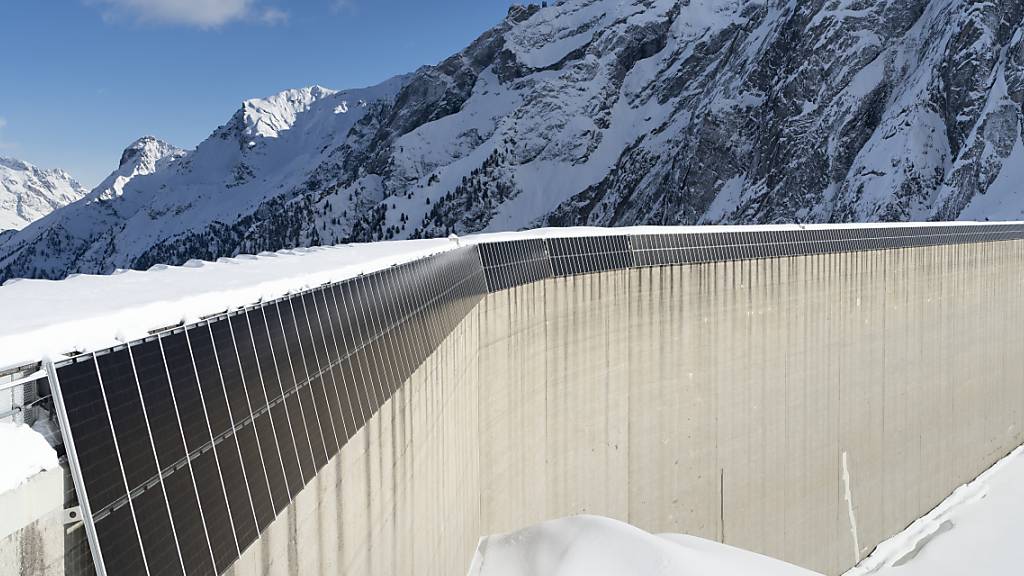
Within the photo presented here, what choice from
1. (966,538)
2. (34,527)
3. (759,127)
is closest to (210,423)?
(34,527)

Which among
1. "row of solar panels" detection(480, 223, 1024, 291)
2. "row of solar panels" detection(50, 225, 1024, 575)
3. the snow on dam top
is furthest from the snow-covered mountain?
the snow on dam top

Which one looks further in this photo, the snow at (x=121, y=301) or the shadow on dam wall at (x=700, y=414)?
the shadow on dam wall at (x=700, y=414)

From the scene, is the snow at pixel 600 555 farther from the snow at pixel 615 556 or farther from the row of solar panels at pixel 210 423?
the row of solar panels at pixel 210 423

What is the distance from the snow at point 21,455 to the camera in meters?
3.17

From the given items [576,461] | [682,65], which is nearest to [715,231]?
[576,461]

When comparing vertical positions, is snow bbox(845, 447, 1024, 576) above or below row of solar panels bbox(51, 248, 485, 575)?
below

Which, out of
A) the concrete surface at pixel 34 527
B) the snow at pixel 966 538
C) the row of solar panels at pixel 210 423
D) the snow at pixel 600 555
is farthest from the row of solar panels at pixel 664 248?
the concrete surface at pixel 34 527

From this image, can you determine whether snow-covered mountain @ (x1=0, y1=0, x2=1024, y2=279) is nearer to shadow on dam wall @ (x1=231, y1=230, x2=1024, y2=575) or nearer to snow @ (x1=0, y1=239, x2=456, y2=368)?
shadow on dam wall @ (x1=231, y1=230, x2=1024, y2=575)

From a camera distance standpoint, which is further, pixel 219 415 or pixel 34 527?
pixel 219 415

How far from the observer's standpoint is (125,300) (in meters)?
4.84

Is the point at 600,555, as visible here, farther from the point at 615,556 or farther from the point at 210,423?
the point at 210,423

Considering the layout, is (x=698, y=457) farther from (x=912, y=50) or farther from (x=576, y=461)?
(x=912, y=50)

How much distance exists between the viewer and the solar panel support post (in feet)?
11.6

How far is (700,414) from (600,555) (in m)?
9.45
